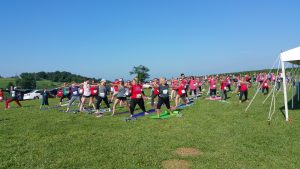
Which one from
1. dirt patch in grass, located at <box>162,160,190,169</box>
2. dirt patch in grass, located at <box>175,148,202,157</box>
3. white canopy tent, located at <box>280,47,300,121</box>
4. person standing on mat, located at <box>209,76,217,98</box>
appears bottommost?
dirt patch in grass, located at <box>162,160,190,169</box>

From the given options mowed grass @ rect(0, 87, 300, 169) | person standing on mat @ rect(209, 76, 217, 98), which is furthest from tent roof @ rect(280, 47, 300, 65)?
person standing on mat @ rect(209, 76, 217, 98)

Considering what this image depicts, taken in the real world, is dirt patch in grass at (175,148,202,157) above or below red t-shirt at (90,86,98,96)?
below

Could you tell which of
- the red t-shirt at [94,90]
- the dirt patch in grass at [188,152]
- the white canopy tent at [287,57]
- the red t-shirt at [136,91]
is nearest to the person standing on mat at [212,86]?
the red t-shirt at [94,90]

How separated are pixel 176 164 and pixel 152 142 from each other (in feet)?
6.93

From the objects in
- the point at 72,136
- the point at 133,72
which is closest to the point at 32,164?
the point at 72,136

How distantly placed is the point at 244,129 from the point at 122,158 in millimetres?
4932

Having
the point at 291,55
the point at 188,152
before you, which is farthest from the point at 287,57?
the point at 188,152

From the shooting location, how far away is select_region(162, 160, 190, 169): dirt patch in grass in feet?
22.4

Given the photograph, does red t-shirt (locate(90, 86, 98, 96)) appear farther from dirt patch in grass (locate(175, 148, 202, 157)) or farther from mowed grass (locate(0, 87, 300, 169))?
dirt patch in grass (locate(175, 148, 202, 157))

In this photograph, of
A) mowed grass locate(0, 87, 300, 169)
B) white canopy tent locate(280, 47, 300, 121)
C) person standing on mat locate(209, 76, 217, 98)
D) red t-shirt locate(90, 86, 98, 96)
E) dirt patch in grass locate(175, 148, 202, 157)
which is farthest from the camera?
person standing on mat locate(209, 76, 217, 98)

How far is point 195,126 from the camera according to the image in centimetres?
1143

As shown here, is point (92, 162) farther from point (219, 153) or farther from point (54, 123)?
point (54, 123)

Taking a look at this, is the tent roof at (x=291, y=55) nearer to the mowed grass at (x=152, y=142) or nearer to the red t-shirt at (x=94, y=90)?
the mowed grass at (x=152, y=142)

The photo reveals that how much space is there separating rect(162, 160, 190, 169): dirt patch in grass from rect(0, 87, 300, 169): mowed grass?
14cm
